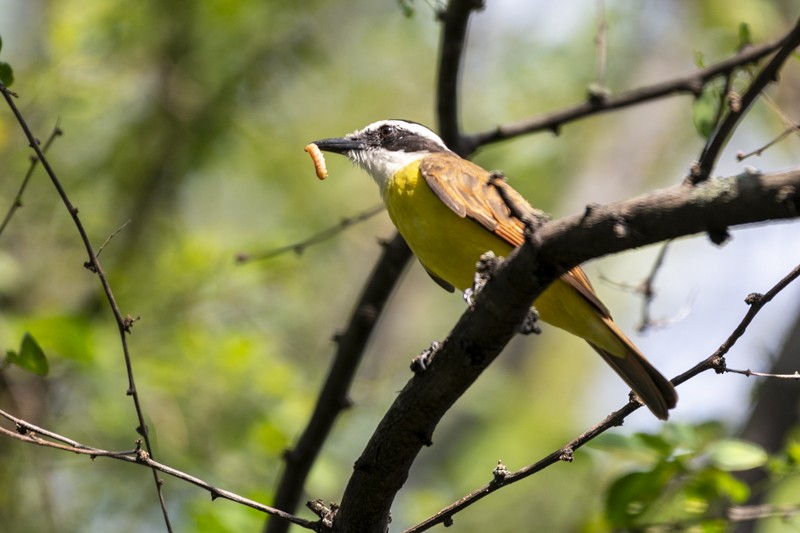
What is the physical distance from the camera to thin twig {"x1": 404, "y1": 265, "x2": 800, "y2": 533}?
8.08 ft

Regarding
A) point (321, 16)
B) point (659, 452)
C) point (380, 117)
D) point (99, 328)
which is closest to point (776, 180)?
point (659, 452)

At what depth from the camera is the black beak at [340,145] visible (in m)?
4.96

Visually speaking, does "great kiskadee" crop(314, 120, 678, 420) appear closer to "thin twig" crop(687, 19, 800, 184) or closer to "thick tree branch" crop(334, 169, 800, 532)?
"thin twig" crop(687, 19, 800, 184)

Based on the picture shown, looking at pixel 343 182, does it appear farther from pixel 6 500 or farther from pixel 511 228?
pixel 511 228

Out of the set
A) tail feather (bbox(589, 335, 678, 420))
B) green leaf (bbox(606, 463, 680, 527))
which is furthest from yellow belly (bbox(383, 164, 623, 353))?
green leaf (bbox(606, 463, 680, 527))

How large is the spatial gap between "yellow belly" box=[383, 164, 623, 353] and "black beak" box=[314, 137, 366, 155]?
0.92m

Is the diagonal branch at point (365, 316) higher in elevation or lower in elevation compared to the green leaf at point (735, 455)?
higher

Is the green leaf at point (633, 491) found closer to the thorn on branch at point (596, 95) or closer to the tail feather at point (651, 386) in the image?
the tail feather at point (651, 386)

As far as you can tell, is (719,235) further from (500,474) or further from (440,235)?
(440,235)

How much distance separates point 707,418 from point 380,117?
6.09m

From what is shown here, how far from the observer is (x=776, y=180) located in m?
1.77

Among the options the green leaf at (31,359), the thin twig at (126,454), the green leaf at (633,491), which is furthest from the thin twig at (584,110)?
the thin twig at (126,454)

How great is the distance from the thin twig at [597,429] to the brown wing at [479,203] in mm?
1097

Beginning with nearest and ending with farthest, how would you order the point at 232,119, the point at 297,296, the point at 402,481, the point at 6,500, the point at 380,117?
the point at 402,481 < the point at 6,500 < the point at 232,119 < the point at 297,296 < the point at 380,117
